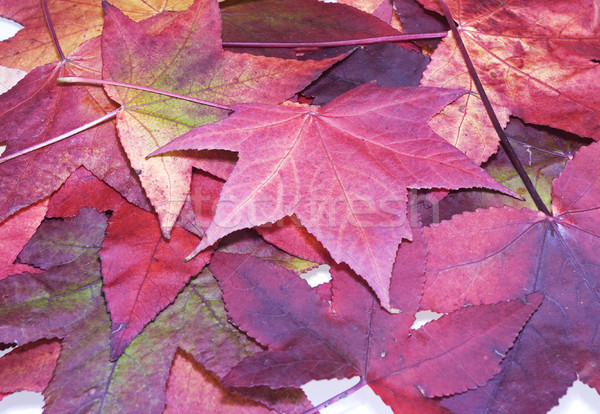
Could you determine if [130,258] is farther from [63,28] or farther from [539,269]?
[539,269]

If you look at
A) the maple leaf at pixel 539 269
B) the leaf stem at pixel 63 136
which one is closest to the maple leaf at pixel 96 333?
the leaf stem at pixel 63 136

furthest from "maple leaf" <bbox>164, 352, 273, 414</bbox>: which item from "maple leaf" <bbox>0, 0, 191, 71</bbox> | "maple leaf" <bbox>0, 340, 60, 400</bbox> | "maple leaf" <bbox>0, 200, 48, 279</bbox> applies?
"maple leaf" <bbox>0, 0, 191, 71</bbox>

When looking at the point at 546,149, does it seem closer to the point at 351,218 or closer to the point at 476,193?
the point at 476,193

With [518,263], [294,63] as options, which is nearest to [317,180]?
[294,63]

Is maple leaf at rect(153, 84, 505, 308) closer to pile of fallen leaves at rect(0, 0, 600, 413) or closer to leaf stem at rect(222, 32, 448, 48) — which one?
pile of fallen leaves at rect(0, 0, 600, 413)

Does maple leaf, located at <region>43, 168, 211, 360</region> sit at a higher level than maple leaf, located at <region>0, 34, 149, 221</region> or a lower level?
lower
